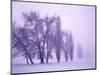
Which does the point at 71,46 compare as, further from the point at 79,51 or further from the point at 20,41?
the point at 20,41

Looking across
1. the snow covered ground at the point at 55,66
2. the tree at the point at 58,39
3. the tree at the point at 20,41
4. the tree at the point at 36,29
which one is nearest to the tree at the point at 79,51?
the snow covered ground at the point at 55,66

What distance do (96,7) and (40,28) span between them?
26.0 inches

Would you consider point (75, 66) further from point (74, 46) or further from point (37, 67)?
point (37, 67)

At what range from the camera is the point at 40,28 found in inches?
79.0

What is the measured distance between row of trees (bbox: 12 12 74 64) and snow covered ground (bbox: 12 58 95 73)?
5 centimetres

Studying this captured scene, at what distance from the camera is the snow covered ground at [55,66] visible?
1.93 m

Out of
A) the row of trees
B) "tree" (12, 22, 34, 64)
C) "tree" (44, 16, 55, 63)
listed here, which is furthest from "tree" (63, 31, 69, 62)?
"tree" (12, 22, 34, 64)

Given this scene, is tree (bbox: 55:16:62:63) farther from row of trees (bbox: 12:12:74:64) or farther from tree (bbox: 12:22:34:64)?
tree (bbox: 12:22:34:64)

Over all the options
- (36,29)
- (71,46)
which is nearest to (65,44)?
(71,46)

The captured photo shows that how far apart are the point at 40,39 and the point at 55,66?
31 cm

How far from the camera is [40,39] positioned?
201 centimetres

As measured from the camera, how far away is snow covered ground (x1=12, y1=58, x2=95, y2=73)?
76.0 inches
